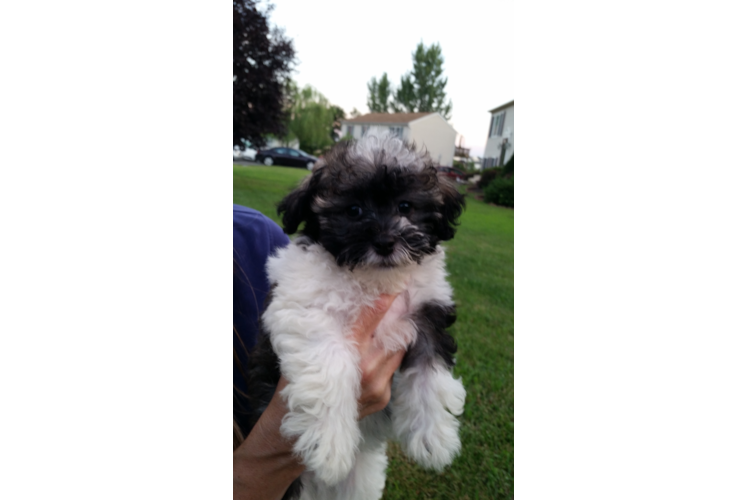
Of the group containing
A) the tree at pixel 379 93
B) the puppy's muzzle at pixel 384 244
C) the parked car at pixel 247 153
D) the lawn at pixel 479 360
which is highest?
the tree at pixel 379 93

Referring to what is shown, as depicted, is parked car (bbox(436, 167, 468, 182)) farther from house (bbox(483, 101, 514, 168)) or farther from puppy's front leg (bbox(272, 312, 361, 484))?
puppy's front leg (bbox(272, 312, 361, 484))

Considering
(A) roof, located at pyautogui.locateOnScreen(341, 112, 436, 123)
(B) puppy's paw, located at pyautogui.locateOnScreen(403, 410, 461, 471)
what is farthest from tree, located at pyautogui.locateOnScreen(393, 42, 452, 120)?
(B) puppy's paw, located at pyautogui.locateOnScreen(403, 410, 461, 471)

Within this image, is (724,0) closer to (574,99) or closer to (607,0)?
(607,0)

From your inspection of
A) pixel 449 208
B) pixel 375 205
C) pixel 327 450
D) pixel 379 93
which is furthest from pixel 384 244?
pixel 379 93

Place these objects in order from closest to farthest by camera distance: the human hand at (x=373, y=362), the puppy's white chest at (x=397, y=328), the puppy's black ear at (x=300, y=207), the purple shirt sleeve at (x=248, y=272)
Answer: the human hand at (x=373, y=362) < the puppy's white chest at (x=397, y=328) < the puppy's black ear at (x=300, y=207) < the purple shirt sleeve at (x=248, y=272)

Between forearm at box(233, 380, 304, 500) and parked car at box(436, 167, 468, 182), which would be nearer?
forearm at box(233, 380, 304, 500)

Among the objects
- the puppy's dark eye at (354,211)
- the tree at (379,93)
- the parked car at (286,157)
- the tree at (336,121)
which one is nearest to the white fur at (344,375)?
the puppy's dark eye at (354,211)

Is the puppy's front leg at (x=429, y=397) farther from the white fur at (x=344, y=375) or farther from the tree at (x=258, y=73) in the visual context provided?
the tree at (x=258, y=73)

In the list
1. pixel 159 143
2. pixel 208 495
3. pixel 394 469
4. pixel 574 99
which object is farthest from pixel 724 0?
pixel 394 469
